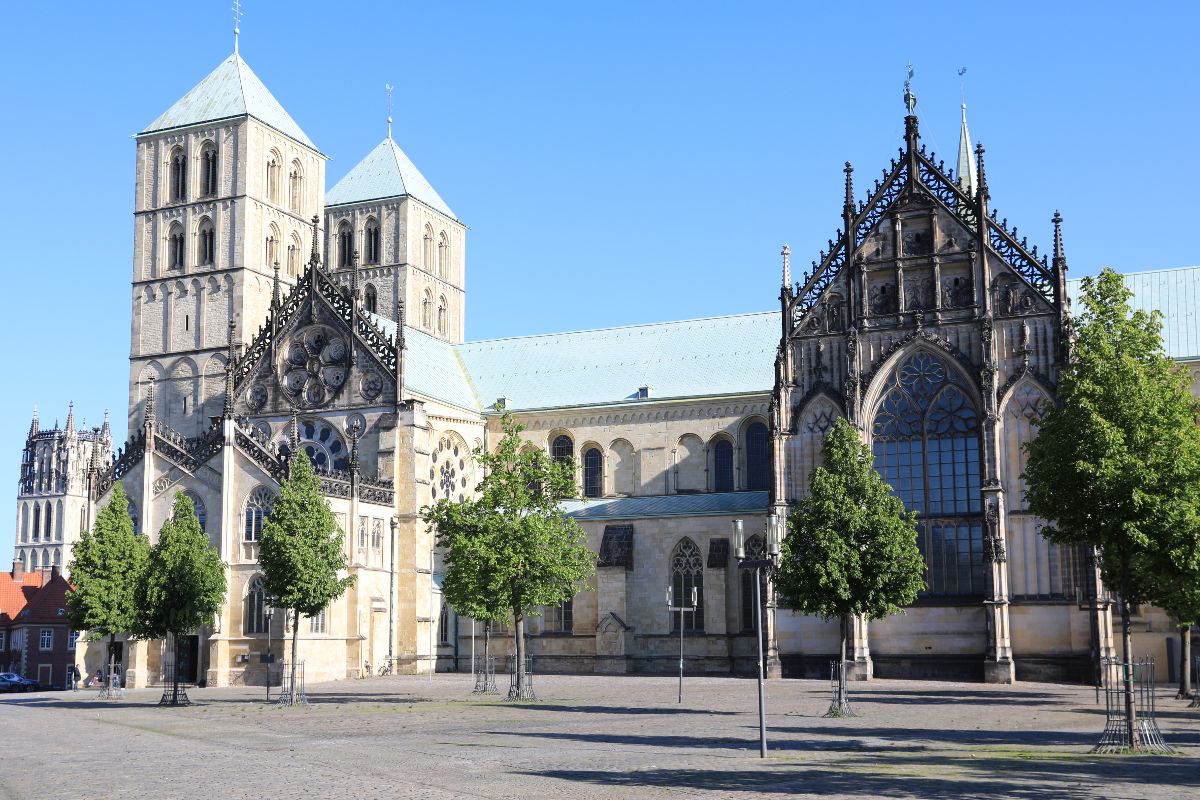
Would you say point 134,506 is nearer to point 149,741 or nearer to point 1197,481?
point 149,741

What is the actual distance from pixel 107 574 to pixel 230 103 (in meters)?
37.5

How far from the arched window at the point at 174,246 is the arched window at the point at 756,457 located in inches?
1501

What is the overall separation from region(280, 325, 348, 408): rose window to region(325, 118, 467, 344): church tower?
19.8 metres

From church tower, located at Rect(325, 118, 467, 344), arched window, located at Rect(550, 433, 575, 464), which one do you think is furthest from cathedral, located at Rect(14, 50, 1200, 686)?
church tower, located at Rect(325, 118, 467, 344)

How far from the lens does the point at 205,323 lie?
82812 millimetres

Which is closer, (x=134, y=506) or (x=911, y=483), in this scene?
(x=911, y=483)

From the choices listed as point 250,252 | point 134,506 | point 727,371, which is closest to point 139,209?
point 250,252

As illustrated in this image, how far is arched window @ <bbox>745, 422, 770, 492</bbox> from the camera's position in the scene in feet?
241

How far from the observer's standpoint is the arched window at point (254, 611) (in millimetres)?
64500

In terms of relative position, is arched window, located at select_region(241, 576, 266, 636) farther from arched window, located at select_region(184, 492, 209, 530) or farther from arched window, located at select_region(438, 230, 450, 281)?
arched window, located at select_region(438, 230, 450, 281)

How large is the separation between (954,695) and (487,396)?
4031 cm

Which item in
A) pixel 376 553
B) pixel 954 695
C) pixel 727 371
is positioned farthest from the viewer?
pixel 727 371

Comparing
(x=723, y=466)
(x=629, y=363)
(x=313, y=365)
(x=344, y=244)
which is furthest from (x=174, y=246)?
(x=723, y=466)

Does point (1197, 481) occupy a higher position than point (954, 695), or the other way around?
point (1197, 481)
